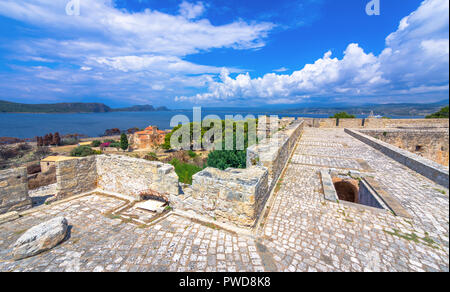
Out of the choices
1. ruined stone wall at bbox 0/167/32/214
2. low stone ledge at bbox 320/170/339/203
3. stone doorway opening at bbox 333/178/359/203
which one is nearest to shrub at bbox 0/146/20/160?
ruined stone wall at bbox 0/167/32/214

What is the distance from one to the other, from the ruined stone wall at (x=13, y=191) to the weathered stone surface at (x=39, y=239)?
2.68 meters

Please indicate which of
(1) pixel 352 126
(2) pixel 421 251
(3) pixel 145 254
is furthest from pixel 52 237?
(1) pixel 352 126

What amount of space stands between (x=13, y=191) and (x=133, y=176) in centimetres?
297

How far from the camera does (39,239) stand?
3.16 metres

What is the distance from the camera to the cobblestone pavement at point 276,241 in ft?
9.08

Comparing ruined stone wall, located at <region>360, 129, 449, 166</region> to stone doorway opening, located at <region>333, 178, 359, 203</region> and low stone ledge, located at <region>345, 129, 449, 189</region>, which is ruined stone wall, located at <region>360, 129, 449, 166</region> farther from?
stone doorway opening, located at <region>333, 178, 359, 203</region>

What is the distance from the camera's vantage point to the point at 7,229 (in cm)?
419

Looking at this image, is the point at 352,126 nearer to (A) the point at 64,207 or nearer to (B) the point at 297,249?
(B) the point at 297,249

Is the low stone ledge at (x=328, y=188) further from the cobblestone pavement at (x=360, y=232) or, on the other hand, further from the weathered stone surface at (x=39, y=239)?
the weathered stone surface at (x=39, y=239)

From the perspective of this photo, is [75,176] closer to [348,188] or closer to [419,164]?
[348,188]

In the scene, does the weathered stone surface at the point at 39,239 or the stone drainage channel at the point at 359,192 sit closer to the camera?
the weathered stone surface at the point at 39,239

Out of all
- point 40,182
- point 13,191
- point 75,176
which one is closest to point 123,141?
point 40,182

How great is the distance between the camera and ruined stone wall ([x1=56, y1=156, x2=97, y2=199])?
5656 millimetres

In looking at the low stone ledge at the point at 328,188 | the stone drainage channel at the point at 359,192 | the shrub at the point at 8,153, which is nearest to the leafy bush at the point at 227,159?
the low stone ledge at the point at 328,188
